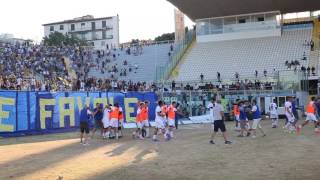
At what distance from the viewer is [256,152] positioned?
56.3 feet

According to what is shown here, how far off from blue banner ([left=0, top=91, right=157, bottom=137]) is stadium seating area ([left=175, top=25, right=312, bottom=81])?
21.3 metres

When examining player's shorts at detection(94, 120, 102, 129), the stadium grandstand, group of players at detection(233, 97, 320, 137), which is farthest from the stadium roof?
player's shorts at detection(94, 120, 102, 129)

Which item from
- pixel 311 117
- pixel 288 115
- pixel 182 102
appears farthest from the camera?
pixel 182 102

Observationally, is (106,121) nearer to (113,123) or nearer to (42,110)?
(113,123)

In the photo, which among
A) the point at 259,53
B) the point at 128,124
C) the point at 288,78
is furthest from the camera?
the point at 259,53

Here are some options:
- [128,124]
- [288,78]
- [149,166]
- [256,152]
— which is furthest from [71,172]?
[288,78]

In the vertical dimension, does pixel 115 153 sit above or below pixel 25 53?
below

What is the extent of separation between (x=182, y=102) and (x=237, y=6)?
20.3m

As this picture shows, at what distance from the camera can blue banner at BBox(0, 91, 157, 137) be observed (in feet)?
82.7

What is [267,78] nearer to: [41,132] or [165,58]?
[165,58]

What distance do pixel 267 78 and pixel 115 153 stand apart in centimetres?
3049

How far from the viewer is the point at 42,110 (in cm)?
2700

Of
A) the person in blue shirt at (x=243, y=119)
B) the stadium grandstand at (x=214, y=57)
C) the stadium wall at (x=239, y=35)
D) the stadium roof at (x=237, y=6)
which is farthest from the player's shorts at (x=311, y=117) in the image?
the stadium wall at (x=239, y=35)

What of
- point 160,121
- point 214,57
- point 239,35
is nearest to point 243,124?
point 160,121
